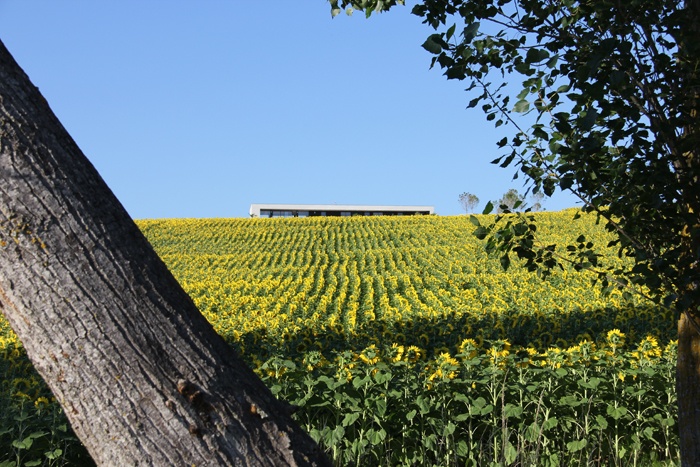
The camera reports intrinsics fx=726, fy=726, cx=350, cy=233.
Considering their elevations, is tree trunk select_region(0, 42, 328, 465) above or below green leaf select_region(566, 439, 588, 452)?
above

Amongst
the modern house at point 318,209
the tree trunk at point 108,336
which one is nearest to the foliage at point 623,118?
the tree trunk at point 108,336

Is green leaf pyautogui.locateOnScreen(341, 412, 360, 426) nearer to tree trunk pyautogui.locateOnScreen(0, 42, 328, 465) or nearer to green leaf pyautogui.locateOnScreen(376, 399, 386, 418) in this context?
green leaf pyautogui.locateOnScreen(376, 399, 386, 418)

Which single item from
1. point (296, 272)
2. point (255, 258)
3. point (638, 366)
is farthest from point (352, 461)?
point (255, 258)

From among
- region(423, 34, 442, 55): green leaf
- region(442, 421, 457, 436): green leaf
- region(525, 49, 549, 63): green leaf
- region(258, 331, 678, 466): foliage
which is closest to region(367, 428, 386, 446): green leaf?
region(258, 331, 678, 466): foliage

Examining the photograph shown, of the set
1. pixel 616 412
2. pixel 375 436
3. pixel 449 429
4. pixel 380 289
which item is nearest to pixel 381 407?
pixel 375 436

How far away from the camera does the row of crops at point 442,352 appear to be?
5.06 m

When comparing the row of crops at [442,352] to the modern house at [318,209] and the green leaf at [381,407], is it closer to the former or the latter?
the green leaf at [381,407]

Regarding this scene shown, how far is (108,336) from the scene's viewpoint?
184 cm

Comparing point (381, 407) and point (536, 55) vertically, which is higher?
point (536, 55)

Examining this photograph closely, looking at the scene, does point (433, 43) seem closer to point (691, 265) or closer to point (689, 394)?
point (691, 265)

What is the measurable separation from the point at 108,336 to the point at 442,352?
6375mm

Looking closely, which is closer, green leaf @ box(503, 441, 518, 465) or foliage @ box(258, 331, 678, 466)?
green leaf @ box(503, 441, 518, 465)

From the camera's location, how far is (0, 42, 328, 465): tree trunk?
183 cm

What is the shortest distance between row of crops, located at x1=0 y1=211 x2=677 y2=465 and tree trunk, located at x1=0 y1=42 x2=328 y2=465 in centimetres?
202
